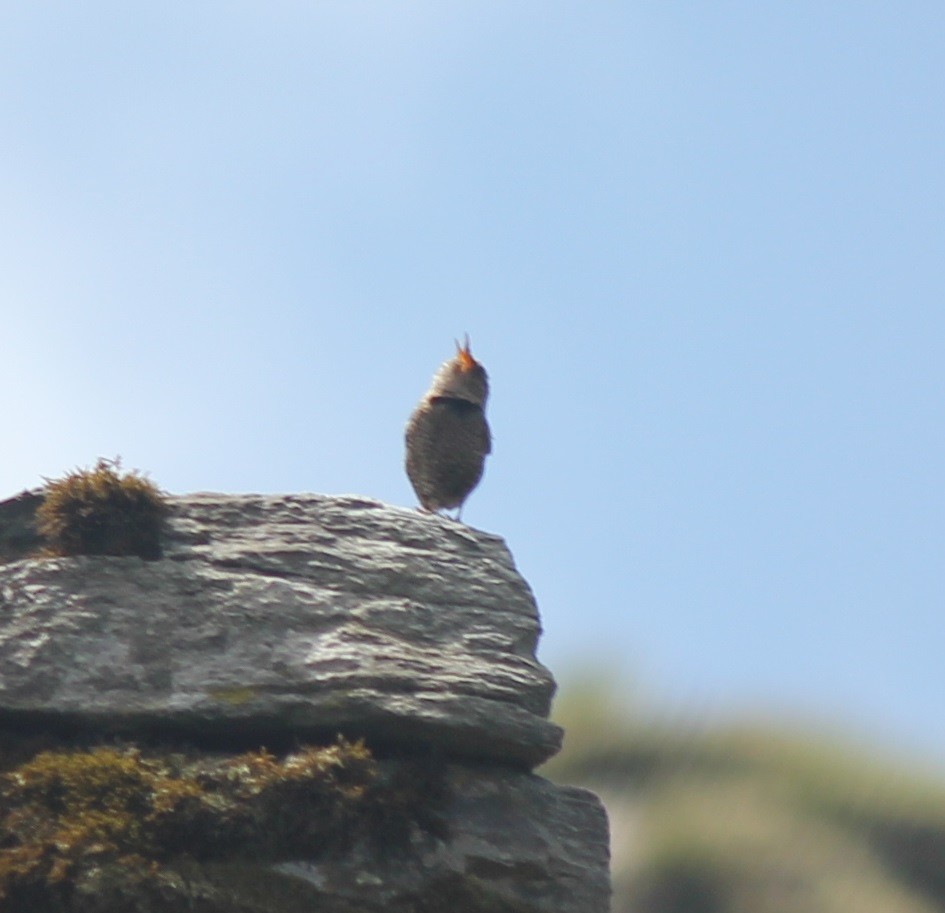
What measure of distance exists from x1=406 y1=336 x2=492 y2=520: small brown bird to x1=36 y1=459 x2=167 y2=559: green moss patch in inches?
108

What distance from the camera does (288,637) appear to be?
895 centimetres

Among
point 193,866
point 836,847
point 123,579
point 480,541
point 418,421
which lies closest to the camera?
point 193,866

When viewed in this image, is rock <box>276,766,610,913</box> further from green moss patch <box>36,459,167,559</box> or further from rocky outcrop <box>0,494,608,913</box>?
green moss patch <box>36,459,167,559</box>

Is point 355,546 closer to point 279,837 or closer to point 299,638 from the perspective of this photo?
point 299,638

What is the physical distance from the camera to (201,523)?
977cm

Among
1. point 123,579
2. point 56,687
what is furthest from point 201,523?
point 56,687

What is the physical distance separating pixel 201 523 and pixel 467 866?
277 centimetres

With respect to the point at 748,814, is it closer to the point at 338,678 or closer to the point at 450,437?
the point at 450,437

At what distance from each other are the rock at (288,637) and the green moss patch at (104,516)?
0.48 feet

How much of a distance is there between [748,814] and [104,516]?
8320mm

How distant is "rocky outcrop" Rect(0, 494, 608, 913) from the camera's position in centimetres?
830

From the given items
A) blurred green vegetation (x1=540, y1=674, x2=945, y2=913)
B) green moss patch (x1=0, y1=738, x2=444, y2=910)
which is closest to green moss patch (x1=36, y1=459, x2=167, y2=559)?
green moss patch (x1=0, y1=738, x2=444, y2=910)

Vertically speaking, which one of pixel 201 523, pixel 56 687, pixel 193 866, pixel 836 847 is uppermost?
pixel 201 523

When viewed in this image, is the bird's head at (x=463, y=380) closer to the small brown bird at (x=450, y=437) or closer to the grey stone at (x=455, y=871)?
the small brown bird at (x=450, y=437)
